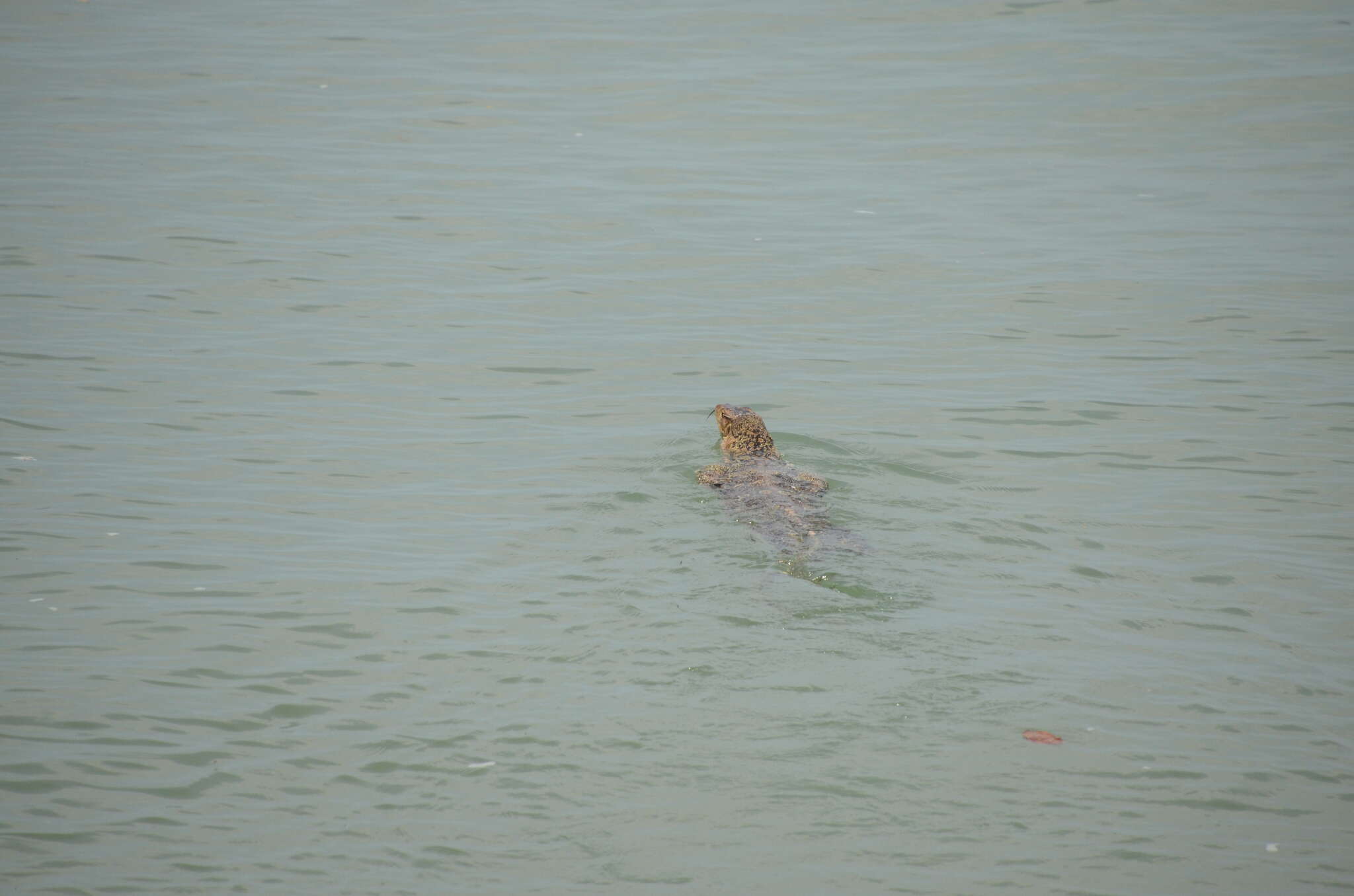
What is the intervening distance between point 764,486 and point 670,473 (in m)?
1.03

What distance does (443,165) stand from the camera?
60.7 ft

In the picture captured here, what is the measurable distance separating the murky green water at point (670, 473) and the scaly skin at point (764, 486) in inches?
7.6

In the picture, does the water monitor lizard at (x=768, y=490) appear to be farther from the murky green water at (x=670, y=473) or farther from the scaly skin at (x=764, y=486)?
the murky green water at (x=670, y=473)

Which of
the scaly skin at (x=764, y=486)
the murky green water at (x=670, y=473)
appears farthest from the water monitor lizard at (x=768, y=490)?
the murky green water at (x=670, y=473)

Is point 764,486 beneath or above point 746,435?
beneath

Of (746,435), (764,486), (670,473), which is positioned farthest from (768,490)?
(670,473)

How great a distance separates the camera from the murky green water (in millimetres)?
5738

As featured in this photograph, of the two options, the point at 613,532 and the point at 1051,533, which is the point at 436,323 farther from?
the point at 1051,533

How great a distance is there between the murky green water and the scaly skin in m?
0.19

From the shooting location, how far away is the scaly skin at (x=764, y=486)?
8.23 metres

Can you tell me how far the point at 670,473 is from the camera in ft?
32.4

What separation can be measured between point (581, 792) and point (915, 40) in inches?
793

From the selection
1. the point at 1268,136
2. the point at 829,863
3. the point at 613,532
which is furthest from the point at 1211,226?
the point at 829,863

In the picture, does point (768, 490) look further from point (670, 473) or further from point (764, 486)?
point (670, 473)
